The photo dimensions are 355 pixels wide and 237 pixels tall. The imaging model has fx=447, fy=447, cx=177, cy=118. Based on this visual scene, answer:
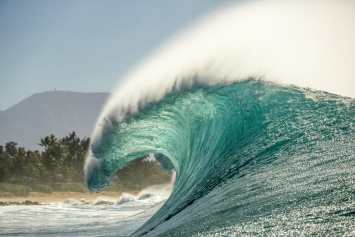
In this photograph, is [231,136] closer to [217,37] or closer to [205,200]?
[205,200]

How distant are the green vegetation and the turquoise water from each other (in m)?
41.6

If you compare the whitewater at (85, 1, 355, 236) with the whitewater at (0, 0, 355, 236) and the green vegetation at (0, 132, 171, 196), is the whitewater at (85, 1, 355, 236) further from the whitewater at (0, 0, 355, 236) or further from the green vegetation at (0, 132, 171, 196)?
the green vegetation at (0, 132, 171, 196)

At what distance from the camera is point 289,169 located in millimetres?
4680

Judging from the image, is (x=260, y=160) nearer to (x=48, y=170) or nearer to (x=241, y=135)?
(x=241, y=135)

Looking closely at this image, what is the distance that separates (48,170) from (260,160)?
53480mm

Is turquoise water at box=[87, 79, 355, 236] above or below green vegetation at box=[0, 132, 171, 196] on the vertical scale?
below

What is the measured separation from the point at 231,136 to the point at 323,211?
4.73 meters

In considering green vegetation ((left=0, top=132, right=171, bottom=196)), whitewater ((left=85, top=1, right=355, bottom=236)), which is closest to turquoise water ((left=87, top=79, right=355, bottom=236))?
whitewater ((left=85, top=1, right=355, bottom=236))

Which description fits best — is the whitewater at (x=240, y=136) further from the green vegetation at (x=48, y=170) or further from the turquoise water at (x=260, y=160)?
the green vegetation at (x=48, y=170)

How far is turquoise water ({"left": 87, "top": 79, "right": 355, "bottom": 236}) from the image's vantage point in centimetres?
356

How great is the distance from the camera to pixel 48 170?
5603 cm

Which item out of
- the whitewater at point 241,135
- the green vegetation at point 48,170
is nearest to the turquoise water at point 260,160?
the whitewater at point 241,135

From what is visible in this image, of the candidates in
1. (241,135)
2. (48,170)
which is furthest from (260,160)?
(48,170)

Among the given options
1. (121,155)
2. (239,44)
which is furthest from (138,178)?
(239,44)
